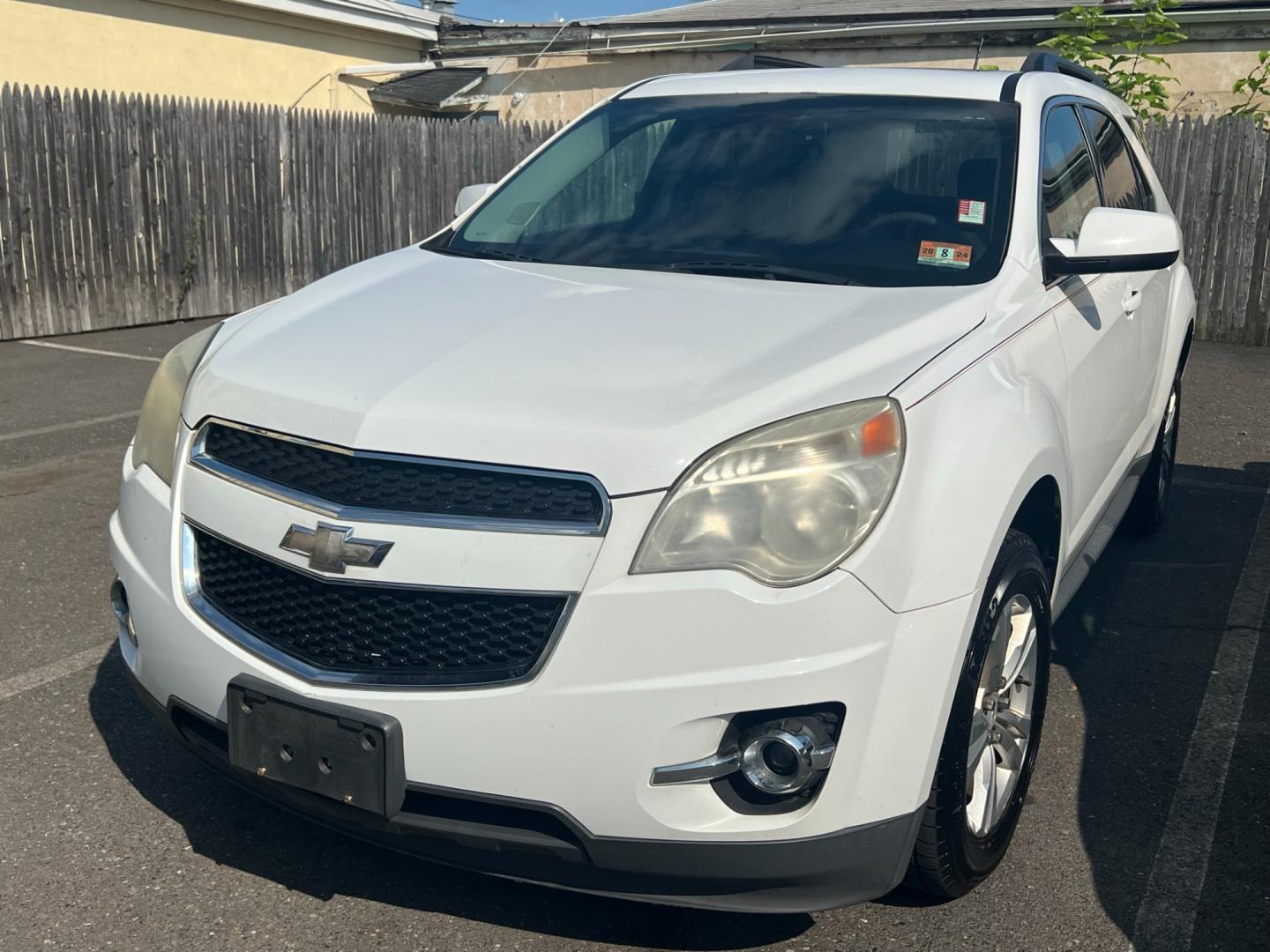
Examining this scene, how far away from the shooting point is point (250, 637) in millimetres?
2662

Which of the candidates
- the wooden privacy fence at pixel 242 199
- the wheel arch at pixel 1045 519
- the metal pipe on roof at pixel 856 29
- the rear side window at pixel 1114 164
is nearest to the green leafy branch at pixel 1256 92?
the metal pipe on roof at pixel 856 29

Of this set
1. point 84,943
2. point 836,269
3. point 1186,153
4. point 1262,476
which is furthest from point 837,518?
point 1186,153

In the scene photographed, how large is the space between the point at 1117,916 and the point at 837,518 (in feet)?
4.10

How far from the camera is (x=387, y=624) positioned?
8.18ft

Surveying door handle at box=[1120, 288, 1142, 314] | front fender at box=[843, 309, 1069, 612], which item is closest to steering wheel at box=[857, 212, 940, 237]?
front fender at box=[843, 309, 1069, 612]

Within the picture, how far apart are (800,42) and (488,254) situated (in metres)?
13.8

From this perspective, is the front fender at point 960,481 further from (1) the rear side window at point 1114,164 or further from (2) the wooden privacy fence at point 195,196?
(2) the wooden privacy fence at point 195,196

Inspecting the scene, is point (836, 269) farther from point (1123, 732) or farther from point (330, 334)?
point (1123, 732)

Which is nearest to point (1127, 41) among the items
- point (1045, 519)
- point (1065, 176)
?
point (1065, 176)

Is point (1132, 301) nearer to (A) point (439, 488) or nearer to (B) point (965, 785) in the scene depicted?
(B) point (965, 785)

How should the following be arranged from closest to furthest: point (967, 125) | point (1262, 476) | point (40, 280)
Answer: point (967, 125) → point (1262, 476) → point (40, 280)

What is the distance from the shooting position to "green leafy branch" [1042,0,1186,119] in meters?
12.9

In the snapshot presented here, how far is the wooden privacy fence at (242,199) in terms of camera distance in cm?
1094

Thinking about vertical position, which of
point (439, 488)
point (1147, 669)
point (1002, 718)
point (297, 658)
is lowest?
point (1147, 669)
